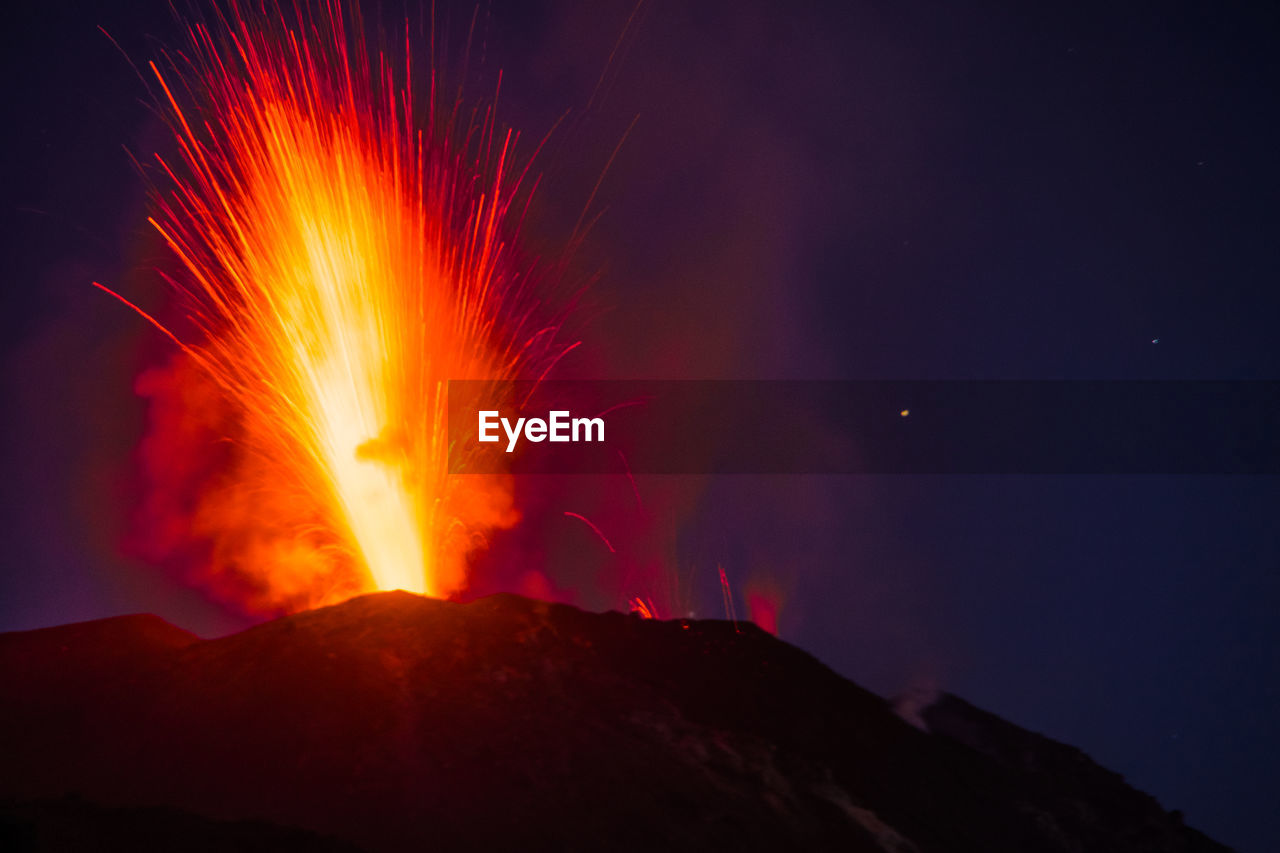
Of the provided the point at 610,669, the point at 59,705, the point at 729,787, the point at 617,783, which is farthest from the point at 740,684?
the point at 59,705

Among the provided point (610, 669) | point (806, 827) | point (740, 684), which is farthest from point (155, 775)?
point (740, 684)

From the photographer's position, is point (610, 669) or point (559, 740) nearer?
point (559, 740)

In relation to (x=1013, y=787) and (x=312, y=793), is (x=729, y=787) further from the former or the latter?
(x=1013, y=787)

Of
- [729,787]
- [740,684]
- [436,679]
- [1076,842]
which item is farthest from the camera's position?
[740,684]

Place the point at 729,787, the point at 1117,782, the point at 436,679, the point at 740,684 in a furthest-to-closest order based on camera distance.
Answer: the point at 1117,782, the point at 740,684, the point at 436,679, the point at 729,787

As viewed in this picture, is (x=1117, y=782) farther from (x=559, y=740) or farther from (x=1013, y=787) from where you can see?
(x=559, y=740)

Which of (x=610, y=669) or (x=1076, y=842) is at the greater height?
(x=610, y=669)

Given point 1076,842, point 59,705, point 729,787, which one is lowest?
point 1076,842
